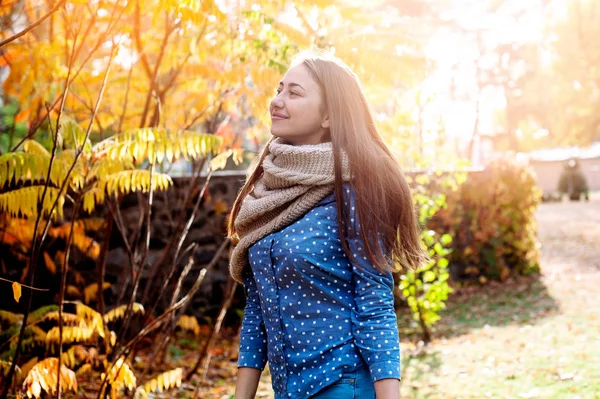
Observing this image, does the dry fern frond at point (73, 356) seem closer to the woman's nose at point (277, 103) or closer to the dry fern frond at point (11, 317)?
the dry fern frond at point (11, 317)

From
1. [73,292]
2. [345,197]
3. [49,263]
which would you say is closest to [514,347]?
[73,292]

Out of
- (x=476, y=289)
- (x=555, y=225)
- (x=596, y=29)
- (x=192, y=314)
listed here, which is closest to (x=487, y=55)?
(x=596, y=29)

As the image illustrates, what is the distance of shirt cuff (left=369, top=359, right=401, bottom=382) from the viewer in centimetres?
202

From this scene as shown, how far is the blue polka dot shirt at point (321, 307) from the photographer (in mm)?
2084

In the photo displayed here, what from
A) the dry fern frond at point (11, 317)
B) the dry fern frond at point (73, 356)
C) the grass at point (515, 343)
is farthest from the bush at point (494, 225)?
the dry fern frond at point (11, 317)

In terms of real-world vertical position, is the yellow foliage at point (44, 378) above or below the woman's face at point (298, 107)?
below

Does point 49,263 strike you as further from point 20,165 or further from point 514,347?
point 514,347

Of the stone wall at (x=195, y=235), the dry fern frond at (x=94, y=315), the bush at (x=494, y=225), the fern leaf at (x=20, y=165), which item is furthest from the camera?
the bush at (x=494, y=225)

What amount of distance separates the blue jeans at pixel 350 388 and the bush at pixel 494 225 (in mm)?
8242

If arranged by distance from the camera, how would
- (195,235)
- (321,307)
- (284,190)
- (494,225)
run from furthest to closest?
(494,225) → (195,235) → (284,190) → (321,307)

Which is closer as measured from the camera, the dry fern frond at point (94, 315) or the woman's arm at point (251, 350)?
the woman's arm at point (251, 350)

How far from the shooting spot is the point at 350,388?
6.82ft

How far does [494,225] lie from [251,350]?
883 centimetres

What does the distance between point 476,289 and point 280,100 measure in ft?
28.3
